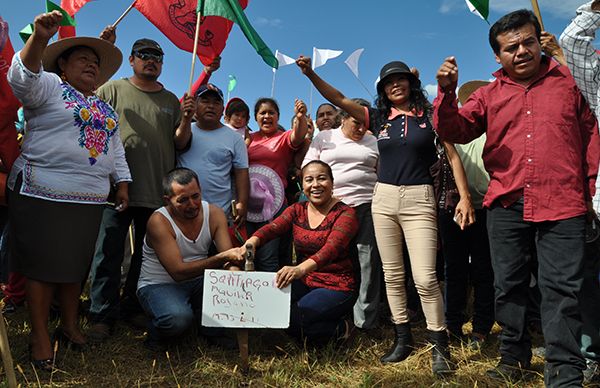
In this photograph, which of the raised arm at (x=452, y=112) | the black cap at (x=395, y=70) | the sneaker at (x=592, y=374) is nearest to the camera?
the raised arm at (x=452, y=112)

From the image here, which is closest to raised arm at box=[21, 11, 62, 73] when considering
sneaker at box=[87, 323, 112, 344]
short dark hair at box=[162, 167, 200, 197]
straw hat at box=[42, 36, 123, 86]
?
straw hat at box=[42, 36, 123, 86]

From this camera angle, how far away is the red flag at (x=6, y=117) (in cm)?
318

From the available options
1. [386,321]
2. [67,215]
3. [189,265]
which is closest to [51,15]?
[67,215]

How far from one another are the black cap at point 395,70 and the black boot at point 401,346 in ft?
6.13

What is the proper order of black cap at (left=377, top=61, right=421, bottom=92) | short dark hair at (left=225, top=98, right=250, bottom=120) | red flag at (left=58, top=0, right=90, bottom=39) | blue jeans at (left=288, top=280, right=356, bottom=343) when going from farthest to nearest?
short dark hair at (left=225, top=98, right=250, bottom=120) → red flag at (left=58, top=0, right=90, bottom=39) → blue jeans at (left=288, top=280, right=356, bottom=343) → black cap at (left=377, top=61, right=421, bottom=92)

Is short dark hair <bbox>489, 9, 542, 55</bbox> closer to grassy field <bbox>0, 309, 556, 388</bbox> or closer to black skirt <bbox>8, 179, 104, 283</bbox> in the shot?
grassy field <bbox>0, 309, 556, 388</bbox>

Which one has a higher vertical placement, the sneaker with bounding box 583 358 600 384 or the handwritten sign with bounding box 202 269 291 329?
the handwritten sign with bounding box 202 269 291 329

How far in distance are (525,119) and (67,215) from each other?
10.0ft

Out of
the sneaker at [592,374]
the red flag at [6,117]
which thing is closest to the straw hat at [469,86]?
the sneaker at [592,374]

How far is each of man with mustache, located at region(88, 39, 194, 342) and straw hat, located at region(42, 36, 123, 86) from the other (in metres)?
0.26

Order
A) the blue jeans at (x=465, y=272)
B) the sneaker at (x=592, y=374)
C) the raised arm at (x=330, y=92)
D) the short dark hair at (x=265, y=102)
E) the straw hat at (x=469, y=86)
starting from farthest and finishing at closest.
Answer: the short dark hair at (x=265, y=102), the straw hat at (x=469, y=86), the blue jeans at (x=465, y=272), the raised arm at (x=330, y=92), the sneaker at (x=592, y=374)

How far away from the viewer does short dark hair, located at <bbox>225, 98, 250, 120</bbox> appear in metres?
5.38

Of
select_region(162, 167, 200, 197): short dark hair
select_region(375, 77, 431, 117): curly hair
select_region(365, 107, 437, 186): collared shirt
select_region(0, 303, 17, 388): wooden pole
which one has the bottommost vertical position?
select_region(0, 303, 17, 388): wooden pole

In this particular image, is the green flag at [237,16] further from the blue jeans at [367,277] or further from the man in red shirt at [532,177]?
the man in red shirt at [532,177]
